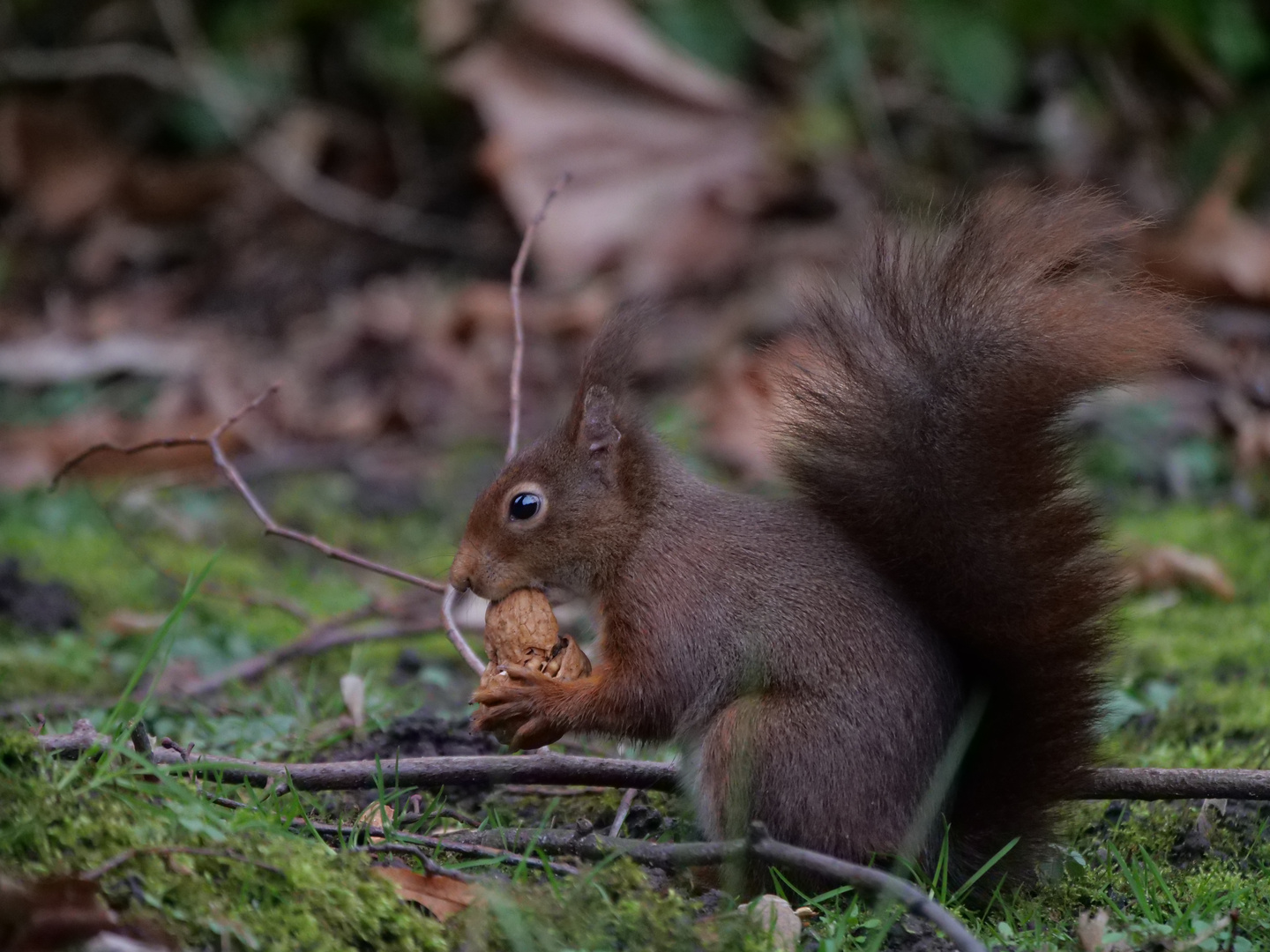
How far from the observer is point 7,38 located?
7.52 meters

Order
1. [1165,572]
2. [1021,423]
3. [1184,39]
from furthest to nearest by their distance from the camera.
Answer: [1184,39], [1165,572], [1021,423]

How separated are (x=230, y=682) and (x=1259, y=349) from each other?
12.1 feet

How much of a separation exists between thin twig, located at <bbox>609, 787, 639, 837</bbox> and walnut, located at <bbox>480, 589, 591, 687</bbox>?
0.66ft

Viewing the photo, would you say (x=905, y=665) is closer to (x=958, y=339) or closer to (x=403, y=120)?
(x=958, y=339)

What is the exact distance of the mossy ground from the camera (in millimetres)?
1660

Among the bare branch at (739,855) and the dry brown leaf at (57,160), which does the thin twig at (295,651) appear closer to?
the bare branch at (739,855)

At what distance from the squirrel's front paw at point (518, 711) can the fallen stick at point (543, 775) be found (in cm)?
4

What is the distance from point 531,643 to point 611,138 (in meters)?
4.60

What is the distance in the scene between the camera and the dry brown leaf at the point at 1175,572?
11.8 feet

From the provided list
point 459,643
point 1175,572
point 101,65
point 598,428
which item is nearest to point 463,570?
point 459,643

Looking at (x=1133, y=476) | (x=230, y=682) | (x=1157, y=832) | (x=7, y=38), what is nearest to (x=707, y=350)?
(x=1133, y=476)

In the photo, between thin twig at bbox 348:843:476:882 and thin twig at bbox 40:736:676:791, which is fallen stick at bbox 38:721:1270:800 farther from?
thin twig at bbox 348:843:476:882

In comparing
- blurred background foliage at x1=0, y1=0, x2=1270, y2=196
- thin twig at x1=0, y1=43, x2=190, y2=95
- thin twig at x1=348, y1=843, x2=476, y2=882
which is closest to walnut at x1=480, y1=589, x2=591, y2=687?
thin twig at x1=348, y1=843, x2=476, y2=882

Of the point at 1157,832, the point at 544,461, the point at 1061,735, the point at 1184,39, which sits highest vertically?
the point at 1184,39
